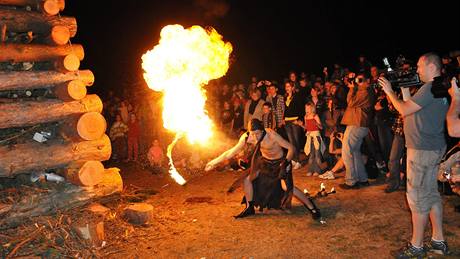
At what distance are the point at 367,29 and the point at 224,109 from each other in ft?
43.0

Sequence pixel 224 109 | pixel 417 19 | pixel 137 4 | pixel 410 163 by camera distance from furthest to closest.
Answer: pixel 137 4 < pixel 417 19 < pixel 224 109 < pixel 410 163

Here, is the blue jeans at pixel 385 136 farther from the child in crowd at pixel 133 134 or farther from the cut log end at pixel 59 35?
the child in crowd at pixel 133 134

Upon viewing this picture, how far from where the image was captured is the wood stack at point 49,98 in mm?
7121

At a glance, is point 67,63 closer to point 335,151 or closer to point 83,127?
point 83,127

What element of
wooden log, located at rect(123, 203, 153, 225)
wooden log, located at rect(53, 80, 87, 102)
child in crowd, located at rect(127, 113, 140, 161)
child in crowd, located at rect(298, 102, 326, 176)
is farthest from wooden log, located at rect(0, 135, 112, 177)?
child in crowd, located at rect(127, 113, 140, 161)

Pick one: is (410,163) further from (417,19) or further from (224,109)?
(417,19)

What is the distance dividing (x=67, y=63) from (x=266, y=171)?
4.39m

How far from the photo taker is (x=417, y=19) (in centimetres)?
2092

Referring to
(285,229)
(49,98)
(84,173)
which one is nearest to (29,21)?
(49,98)

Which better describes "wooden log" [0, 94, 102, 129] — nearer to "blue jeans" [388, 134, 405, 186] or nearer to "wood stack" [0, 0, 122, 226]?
"wood stack" [0, 0, 122, 226]

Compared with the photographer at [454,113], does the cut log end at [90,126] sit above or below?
below

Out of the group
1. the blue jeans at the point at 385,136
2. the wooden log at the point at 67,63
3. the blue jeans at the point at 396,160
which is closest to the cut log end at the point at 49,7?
the wooden log at the point at 67,63

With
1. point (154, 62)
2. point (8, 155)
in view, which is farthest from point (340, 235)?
point (8, 155)

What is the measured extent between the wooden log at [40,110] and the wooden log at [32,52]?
847 mm
